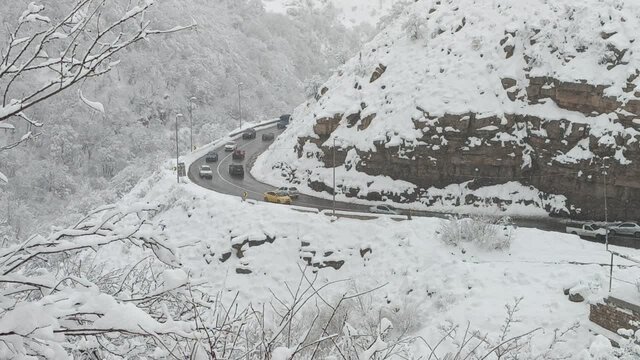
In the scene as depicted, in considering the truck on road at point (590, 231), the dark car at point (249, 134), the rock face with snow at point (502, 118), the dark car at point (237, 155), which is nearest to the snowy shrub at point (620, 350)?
the truck on road at point (590, 231)

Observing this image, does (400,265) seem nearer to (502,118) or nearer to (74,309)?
(502,118)

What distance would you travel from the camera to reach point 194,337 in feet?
8.45

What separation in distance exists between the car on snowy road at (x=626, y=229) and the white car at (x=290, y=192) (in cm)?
1841

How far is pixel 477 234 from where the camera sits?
73.2 ft

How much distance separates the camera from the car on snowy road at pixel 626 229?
25.0 metres

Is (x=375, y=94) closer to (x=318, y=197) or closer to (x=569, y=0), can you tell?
(x=318, y=197)

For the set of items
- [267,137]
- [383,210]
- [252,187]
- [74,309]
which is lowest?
[383,210]

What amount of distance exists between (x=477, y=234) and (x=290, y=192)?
1431 centimetres

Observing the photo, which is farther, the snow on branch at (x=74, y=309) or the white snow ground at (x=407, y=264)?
the white snow ground at (x=407, y=264)

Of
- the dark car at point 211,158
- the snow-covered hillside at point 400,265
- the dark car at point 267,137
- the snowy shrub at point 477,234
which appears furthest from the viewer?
the dark car at point 267,137

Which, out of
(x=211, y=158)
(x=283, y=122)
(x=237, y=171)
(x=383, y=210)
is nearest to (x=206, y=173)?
(x=237, y=171)

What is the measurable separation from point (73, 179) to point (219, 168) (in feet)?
114

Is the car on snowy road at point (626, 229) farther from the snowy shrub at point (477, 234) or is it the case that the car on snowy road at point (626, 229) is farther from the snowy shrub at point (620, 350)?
the snowy shrub at point (620, 350)

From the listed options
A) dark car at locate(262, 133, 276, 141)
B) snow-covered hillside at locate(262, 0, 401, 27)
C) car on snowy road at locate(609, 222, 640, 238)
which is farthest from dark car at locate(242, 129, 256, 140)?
snow-covered hillside at locate(262, 0, 401, 27)
